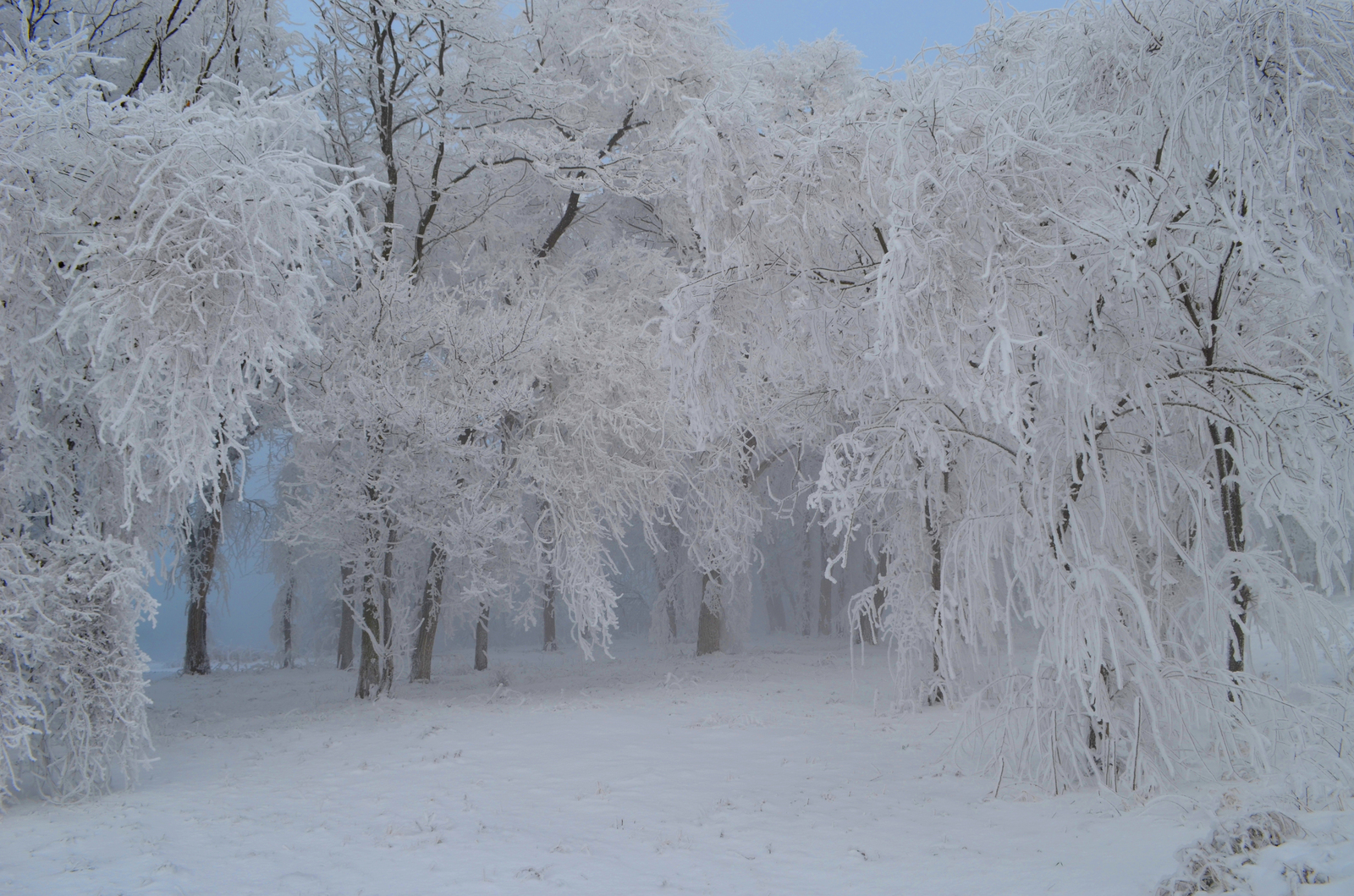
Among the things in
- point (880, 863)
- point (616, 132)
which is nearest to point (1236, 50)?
point (880, 863)

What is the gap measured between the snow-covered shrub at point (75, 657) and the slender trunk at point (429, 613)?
18.8 ft

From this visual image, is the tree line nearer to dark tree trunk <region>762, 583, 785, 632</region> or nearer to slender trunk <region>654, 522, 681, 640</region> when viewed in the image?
slender trunk <region>654, 522, 681, 640</region>

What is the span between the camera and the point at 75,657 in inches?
242

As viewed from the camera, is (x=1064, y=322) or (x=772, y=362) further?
(x=772, y=362)

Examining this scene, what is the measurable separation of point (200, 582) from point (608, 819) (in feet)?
48.5

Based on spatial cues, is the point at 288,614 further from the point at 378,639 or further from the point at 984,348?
the point at 984,348

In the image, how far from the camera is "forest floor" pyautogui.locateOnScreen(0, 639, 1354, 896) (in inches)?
171

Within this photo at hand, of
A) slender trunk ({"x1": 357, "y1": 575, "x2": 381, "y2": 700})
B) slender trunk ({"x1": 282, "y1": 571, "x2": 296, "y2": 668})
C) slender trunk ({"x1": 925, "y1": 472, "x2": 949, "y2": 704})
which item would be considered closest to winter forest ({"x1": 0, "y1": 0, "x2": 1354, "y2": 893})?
slender trunk ({"x1": 925, "y1": 472, "x2": 949, "y2": 704})

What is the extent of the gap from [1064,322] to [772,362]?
2200 millimetres

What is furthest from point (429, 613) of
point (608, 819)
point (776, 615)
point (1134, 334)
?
point (776, 615)

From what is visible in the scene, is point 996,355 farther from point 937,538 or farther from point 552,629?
point 552,629

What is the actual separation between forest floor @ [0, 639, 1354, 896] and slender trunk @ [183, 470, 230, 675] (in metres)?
8.12

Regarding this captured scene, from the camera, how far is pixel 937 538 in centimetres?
998

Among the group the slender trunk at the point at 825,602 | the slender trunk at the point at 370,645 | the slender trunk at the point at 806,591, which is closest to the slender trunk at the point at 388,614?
the slender trunk at the point at 370,645
